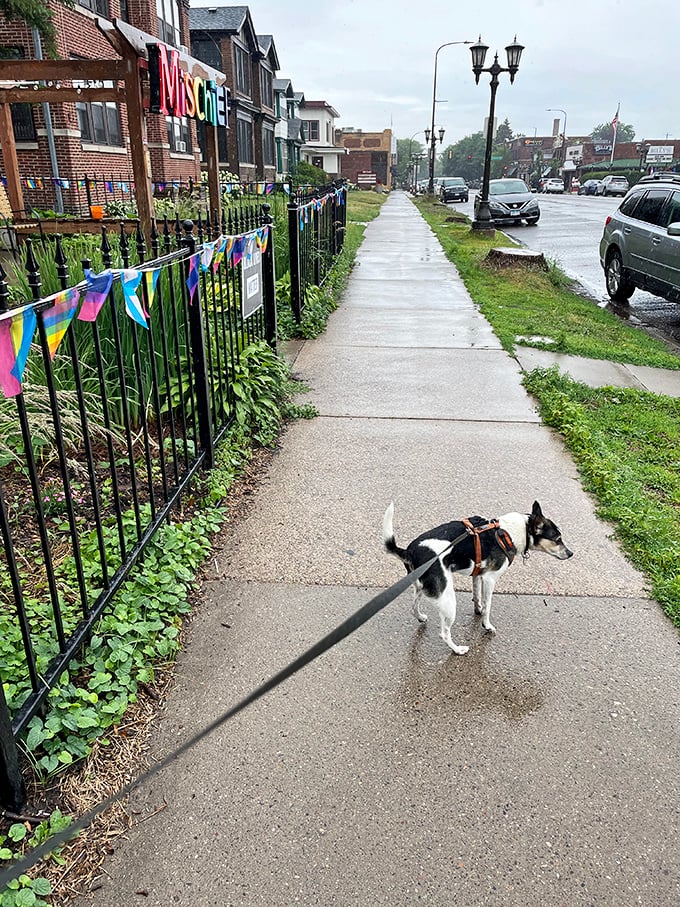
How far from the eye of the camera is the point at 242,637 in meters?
3.09

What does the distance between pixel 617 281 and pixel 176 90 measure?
755 cm

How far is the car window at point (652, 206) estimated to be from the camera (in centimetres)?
1030

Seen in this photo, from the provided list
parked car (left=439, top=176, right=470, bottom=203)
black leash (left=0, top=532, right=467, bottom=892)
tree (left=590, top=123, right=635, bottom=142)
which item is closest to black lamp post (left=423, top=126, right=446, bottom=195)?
parked car (left=439, top=176, right=470, bottom=203)

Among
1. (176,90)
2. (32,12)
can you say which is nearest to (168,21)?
(32,12)

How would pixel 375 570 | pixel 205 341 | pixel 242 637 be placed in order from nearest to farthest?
1. pixel 242 637
2. pixel 375 570
3. pixel 205 341

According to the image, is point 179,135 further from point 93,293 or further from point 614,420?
point 93,293

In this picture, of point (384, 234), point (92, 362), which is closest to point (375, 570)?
point (92, 362)

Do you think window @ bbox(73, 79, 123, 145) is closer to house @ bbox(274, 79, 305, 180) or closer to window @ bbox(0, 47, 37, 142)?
window @ bbox(0, 47, 37, 142)

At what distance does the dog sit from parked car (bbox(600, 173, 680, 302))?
24.5ft

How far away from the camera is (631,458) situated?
507cm

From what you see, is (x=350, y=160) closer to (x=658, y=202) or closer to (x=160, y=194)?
(x=160, y=194)

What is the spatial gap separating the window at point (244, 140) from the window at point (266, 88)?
2.83m

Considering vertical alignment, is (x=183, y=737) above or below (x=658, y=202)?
below

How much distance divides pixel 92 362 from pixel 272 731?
3148 mm
